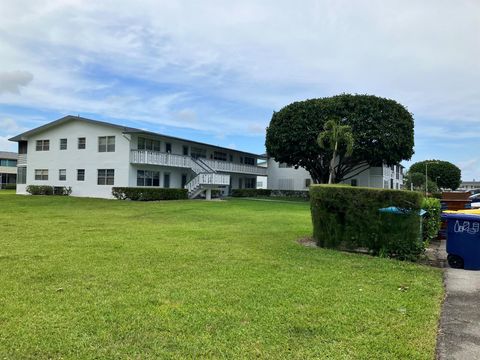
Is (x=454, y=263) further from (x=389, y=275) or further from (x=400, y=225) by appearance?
(x=389, y=275)

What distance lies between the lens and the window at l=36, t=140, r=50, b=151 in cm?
3850

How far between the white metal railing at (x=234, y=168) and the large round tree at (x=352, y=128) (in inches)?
214

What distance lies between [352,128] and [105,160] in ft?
71.1

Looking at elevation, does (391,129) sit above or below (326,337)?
above

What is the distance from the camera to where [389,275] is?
24.1 ft

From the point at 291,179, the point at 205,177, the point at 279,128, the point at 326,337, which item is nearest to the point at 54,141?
the point at 205,177

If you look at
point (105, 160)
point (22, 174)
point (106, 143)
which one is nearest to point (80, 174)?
point (105, 160)

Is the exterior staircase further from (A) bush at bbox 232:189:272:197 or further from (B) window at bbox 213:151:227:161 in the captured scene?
(A) bush at bbox 232:189:272:197

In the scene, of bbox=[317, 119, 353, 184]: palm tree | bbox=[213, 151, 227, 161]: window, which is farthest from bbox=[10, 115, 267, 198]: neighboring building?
bbox=[317, 119, 353, 184]: palm tree

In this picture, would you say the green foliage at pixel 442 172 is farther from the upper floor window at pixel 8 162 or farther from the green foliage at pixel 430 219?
the green foliage at pixel 430 219

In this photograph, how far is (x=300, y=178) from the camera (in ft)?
182

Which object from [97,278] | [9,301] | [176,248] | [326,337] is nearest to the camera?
[326,337]

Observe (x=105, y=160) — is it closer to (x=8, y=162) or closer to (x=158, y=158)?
(x=158, y=158)

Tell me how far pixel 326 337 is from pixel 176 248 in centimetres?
569
